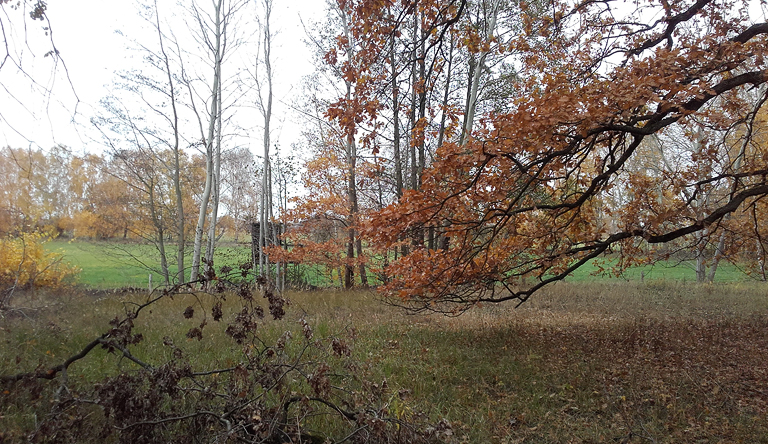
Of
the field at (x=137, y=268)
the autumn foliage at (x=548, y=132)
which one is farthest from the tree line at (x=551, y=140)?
Answer: the field at (x=137, y=268)

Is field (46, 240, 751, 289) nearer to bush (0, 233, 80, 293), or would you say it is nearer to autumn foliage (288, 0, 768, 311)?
bush (0, 233, 80, 293)

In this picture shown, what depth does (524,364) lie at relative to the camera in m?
6.60

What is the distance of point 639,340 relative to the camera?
7.75 meters

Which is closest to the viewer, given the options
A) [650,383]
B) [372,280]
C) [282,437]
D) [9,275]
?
[282,437]

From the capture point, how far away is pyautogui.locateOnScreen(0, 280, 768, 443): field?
464 centimetres

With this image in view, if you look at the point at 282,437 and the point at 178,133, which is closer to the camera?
the point at 282,437

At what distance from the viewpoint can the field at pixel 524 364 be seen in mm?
4641

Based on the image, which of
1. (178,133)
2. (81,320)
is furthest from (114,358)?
(178,133)

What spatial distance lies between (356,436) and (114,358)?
173 inches

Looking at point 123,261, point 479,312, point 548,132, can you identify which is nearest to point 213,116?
point 123,261

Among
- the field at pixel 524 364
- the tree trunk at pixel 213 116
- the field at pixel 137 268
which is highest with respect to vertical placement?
the tree trunk at pixel 213 116

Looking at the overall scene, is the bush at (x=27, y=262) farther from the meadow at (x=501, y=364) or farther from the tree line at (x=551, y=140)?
the tree line at (x=551, y=140)

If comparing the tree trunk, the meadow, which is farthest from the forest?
the tree trunk

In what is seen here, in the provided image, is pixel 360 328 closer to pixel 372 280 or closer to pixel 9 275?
pixel 372 280
